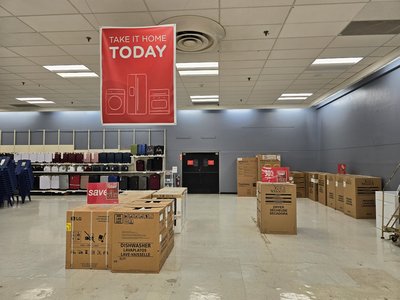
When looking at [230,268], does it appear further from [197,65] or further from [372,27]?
[197,65]

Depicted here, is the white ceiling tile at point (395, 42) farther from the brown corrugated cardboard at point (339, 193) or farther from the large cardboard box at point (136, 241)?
the large cardboard box at point (136, 241)

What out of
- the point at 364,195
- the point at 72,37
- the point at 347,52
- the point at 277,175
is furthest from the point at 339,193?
the point at 72,37

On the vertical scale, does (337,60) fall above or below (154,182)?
above

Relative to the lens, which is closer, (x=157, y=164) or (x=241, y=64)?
(x=241, y=64)

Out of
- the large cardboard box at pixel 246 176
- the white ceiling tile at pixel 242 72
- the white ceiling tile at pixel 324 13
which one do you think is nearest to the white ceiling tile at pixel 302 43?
the white ceiling tile at pixel 324 13

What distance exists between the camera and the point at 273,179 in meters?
5.45

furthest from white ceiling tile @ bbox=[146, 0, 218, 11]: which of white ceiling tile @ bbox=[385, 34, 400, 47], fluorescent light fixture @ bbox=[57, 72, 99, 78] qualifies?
fluorescent light fixture @ bbox=[57, 72, 99, 78]

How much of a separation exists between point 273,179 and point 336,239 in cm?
142

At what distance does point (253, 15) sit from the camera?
4.37 m

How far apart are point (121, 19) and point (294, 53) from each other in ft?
11.2

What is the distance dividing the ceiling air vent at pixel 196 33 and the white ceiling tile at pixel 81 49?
5.36ft

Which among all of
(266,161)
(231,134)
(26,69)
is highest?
(26,69)

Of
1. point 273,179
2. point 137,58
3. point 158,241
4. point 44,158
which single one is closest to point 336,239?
point 273,179

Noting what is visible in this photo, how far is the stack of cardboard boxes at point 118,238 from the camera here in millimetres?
3389
